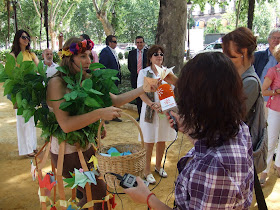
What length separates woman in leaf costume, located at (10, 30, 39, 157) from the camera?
15.6 ft

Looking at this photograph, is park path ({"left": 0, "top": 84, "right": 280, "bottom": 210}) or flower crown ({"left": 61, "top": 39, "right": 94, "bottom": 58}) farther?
park path ({"left": 0, "top": 84, "right": 280, "bottom": 210})

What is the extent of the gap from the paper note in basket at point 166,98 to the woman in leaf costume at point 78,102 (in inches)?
15.8

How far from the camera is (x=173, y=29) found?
764cm

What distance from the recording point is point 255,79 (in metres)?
2.33

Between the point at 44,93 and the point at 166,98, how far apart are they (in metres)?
1.07

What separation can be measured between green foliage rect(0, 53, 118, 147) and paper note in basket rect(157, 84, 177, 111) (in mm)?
449

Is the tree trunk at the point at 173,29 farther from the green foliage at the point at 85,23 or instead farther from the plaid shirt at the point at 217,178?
the green foliage at the point at 85,23

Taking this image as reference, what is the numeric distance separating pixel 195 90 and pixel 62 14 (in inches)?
1300

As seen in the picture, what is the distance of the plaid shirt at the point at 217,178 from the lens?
4.08 ft

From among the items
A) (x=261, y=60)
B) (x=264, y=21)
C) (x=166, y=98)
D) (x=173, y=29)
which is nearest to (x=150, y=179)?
(x=166, y=98)

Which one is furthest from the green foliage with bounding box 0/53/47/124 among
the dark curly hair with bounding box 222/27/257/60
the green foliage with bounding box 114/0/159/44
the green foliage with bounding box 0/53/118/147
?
the green foliage with bounding box 114/0/159/44

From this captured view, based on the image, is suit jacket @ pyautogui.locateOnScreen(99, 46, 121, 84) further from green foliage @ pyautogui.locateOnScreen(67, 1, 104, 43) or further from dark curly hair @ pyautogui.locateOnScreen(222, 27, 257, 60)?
green foliage @ pyautogui.locateOnScreen(67, 1, 104, 43)

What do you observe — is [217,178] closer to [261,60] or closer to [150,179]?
[150,179]

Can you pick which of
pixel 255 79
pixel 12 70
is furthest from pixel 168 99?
pixel 12 70
